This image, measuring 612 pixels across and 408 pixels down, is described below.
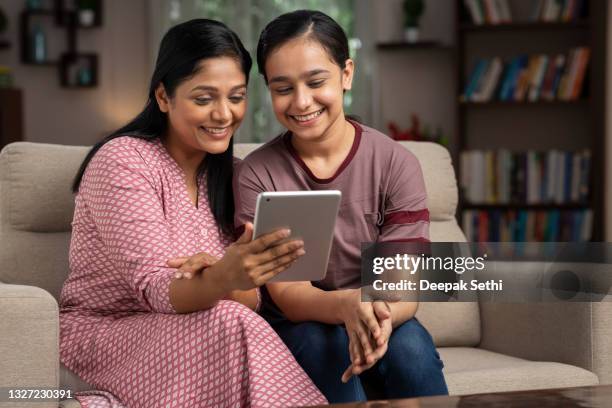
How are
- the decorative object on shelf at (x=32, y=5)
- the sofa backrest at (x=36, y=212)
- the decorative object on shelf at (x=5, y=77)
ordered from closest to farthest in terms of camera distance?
the sofa backrest at (x=36, y=212)
the decorative object on shelf at (x=5, y=77)
the decorative object on shelf at (x=32, y=5)

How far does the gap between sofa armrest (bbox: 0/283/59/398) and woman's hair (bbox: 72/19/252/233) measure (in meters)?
0.39

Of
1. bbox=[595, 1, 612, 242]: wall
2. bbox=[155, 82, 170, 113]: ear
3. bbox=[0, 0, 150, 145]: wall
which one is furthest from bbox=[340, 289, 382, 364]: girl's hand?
bbox=[0, 0, 150, 145]: wall

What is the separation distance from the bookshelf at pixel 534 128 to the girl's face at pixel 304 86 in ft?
9.89

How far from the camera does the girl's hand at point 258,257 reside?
143 cm

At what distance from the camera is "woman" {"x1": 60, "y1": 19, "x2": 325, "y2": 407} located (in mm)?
1526

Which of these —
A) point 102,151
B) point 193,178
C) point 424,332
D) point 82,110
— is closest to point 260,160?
point 193,178

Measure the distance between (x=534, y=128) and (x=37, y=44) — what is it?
320cm

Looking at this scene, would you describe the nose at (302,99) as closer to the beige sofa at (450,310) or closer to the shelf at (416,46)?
the beige sofa at (450,310)

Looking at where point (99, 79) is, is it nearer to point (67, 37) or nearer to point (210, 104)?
point (67, 37)

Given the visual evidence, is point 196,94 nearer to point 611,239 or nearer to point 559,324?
point 559,324

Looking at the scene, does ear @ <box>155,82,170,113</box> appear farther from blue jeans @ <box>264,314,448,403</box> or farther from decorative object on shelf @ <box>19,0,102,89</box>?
decorative object on shelf @ <box>19,0,102,89</box>

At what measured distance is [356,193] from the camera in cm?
181

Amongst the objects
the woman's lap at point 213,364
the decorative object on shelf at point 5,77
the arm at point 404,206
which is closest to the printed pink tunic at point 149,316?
the woman's lap at point 213,364

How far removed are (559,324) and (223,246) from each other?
2.66 feet
